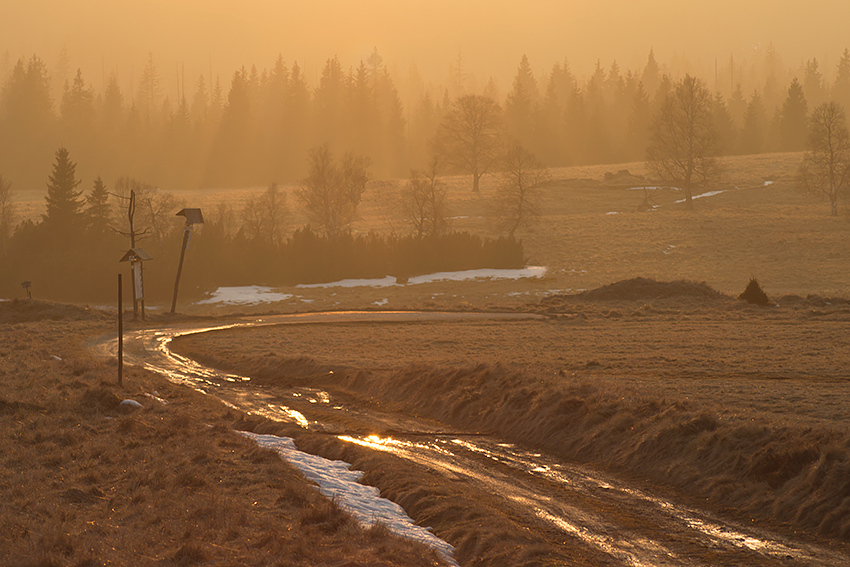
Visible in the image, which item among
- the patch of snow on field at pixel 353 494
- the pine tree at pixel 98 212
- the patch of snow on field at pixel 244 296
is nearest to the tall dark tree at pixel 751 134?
the patch of snow on field at pixel 244 296

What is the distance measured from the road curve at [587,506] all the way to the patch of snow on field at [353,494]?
4.73 feet

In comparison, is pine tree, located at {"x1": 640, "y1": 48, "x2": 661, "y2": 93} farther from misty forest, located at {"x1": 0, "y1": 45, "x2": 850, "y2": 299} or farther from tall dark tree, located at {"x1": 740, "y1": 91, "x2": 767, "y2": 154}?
tall dark tree, located at {"x1": 740, "y1": 91, "x2": 767, "y2": 154}

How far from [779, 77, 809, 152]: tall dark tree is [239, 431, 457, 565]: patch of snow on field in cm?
13254

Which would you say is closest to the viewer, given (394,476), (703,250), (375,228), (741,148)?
(394,476)

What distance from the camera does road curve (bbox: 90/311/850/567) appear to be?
8.93m

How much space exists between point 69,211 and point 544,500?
6814 cm

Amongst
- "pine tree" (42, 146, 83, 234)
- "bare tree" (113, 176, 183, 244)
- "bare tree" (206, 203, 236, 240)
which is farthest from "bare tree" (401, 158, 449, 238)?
"pine tree" (42, 146, 83, 234)

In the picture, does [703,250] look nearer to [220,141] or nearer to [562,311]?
[562,311]

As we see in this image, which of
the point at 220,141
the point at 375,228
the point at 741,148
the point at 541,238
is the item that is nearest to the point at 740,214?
the point at 541,238

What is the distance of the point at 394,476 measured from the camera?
40.5ft

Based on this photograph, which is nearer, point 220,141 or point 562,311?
point 562,311

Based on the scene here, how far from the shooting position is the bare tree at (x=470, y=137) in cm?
9825

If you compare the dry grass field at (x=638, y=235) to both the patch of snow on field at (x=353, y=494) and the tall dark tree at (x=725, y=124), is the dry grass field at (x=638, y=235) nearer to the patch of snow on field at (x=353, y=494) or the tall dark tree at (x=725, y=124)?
the tall dark tree at (x=725, y=124)

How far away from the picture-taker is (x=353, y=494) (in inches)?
459
